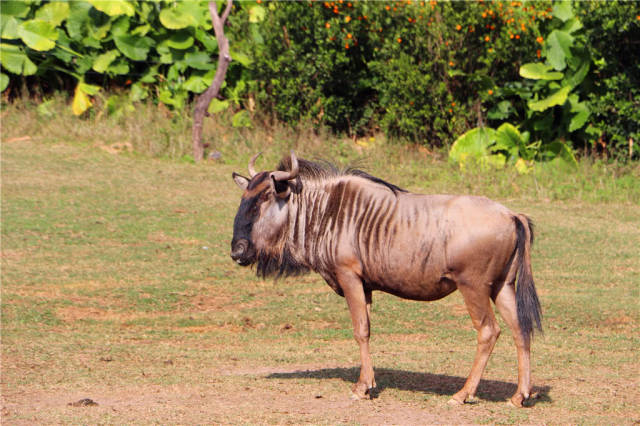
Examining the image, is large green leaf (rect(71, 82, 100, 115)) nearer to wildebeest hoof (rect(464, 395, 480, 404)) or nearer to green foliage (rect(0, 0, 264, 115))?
green foliage (rect(0, 0, 264, 115))

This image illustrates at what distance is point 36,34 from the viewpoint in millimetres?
19641

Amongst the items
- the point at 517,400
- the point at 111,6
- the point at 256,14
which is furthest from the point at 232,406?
the point at 256,14

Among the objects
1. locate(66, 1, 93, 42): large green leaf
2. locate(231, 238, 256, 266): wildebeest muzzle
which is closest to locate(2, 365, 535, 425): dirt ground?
locate(231, 238, 256, 266): wildebeest muzzle

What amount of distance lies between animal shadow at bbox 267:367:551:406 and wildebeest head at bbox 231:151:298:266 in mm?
1373

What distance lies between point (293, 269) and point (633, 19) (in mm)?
11861

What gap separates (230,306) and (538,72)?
30.1 ft

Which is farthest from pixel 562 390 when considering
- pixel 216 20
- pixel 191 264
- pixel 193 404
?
pixel 216 20

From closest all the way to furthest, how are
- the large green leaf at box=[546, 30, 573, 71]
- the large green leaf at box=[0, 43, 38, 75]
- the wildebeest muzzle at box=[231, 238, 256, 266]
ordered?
the wildebeest muzzle at box=[231, 238, 256, 266], the large green leaf at box=[546, 30, 573, 71], the large green leaf at box=[0, 43, 38, 75]

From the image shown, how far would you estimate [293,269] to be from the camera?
7.31 metres

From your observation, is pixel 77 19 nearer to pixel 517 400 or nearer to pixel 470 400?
pixel 470 400

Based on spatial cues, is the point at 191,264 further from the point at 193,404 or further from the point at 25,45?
the point at 25,45

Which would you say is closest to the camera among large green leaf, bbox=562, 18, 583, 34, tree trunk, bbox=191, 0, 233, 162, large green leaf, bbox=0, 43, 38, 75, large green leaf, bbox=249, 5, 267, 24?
large green leaf, bbox=562, 18, 583, 34

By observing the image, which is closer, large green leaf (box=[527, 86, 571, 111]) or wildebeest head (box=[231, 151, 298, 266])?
wildebeest head (box=[231, 151, 298, 266])

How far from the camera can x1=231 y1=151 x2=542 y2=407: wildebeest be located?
667 cm
